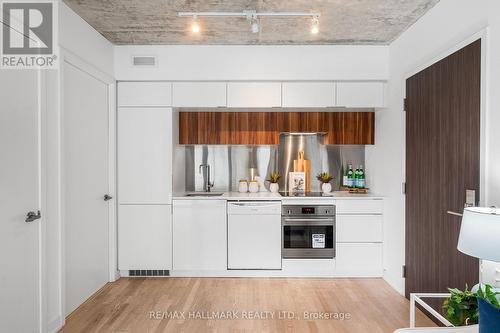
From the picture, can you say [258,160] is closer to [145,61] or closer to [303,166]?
[303,166]

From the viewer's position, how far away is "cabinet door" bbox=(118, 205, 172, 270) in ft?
13.1

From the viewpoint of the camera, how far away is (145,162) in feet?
13.1

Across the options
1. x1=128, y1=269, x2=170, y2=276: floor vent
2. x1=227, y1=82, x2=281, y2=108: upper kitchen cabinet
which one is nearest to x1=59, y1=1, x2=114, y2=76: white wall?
x1=227, y1=82, x2=281, y2=108: upper kitchen cabinet

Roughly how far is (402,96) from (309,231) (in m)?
1.75

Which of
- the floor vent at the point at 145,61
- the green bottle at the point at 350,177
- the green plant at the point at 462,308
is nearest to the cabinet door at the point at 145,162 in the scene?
the floor vent at the point at 145,61

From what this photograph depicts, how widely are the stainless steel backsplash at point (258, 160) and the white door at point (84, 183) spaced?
120cm

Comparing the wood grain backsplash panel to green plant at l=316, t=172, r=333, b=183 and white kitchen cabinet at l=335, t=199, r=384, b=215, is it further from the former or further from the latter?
white kitchen cabinet at l=335, t=199, r=384, b=215

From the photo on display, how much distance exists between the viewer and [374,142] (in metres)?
4.27

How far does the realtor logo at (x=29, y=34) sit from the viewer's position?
2.30 metres

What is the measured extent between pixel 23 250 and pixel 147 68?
236cm

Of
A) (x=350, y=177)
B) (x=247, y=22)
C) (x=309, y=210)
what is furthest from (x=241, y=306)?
(x=247, y=22)

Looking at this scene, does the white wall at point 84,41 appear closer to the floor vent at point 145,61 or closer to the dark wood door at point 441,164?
the floor vent at point 145,61

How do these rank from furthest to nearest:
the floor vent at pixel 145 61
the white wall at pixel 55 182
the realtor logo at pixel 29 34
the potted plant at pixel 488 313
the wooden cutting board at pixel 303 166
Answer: the wooden cutting board at pixel 303 166 → the floor vent at pixel 145 61 → the white wall at pixel 55 182 → the realtor logo at pixel 29 34 → the potted plant at pixel 488 313

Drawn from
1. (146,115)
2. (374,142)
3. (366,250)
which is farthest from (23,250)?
(374,142)
